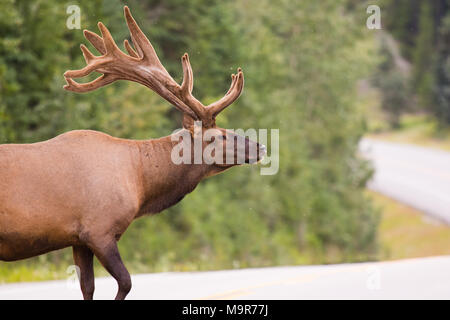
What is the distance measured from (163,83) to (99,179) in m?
1.09

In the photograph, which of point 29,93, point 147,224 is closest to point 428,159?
point 147,224

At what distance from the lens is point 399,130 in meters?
61.0

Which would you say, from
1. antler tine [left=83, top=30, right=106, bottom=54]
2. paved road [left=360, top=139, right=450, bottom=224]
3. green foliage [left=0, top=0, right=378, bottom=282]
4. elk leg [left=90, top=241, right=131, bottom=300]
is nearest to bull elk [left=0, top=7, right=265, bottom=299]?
elk leg [left=90, top=241, right=131, bottom=300]

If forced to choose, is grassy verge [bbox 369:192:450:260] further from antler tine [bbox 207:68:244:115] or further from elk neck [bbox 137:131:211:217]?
elk neck [bbox 137:131:211:217]

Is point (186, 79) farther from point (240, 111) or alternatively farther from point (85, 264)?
point (240, 111)

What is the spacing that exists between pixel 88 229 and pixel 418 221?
28.4 meters

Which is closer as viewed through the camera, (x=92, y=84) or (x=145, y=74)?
(x=145, y=74)

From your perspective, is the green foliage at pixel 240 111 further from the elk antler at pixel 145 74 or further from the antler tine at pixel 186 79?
the antler tine at pixel 186 79

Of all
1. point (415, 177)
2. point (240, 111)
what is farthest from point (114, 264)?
point (415, 177)

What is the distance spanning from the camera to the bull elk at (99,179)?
5.95 metres

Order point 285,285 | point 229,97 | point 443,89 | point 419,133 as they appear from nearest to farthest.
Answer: point 229,97 → point 285,285 → point 443,89 → point 419,133

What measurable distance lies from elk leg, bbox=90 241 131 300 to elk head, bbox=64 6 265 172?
125 cm

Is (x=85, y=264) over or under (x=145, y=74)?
under

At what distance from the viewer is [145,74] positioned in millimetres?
6785
